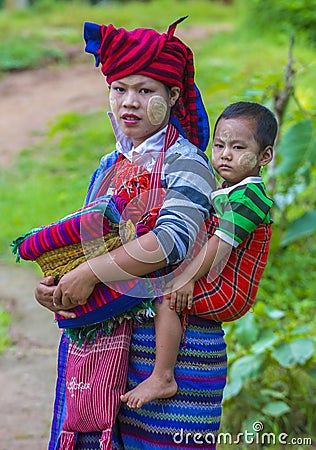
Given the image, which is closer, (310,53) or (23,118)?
(23,118)

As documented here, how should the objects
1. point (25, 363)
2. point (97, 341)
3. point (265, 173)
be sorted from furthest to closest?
point (265, 173)
point (25, 363)
point (97, 341)

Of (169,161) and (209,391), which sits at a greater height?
(169,161)

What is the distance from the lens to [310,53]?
36.1 feet

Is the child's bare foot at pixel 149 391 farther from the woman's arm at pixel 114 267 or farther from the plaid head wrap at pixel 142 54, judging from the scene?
the plaid head wrap at pixel 142 54

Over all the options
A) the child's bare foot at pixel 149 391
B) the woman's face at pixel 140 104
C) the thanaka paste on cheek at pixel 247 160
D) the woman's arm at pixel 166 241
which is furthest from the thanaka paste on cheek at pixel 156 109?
the child's bare foot at pixel 149 391

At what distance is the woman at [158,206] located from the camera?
1.85 metres

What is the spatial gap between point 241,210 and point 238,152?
158 millimetres

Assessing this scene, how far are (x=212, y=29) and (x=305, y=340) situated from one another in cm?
1486

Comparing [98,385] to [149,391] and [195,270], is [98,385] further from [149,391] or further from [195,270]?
[195,270]

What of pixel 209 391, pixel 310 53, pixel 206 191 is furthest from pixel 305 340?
pixel 310 53

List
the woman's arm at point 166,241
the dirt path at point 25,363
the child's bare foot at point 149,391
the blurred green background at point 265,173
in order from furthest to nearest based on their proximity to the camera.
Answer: the dirt path at point 25,363
the blurred green background at point 265,173
the child's bare foot at point 149,391
the woman's arm at point 166,241

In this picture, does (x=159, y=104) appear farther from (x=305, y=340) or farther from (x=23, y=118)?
(x=23, y=118)

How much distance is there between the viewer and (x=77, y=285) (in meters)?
1.88

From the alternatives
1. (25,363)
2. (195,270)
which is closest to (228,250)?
(195,270)
